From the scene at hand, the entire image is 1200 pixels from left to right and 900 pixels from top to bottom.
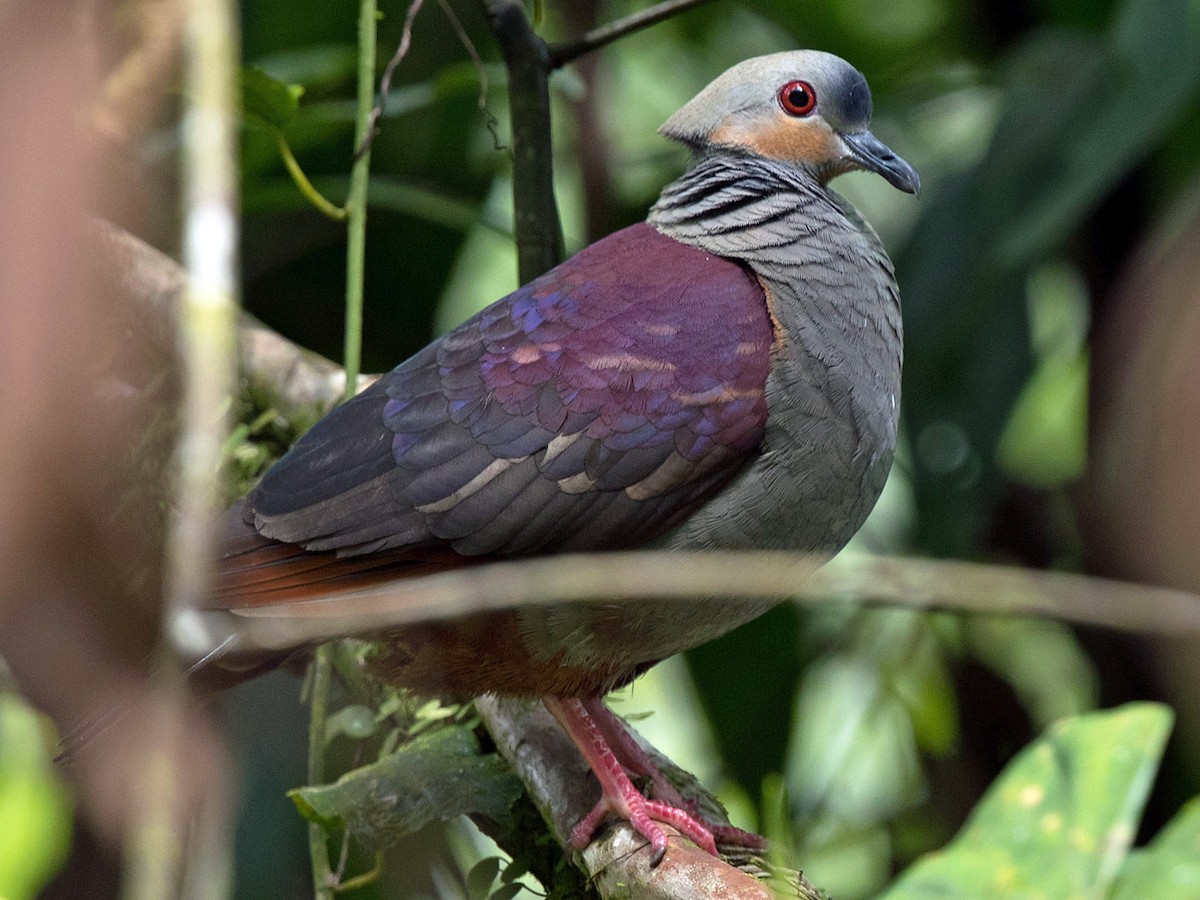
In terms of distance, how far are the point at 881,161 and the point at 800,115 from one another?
0.21 m

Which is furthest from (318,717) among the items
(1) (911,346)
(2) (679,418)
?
(1) (911,346)

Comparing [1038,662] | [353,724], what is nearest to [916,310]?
[1038,662]

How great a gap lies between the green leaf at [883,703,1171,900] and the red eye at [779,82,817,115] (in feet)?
4.95

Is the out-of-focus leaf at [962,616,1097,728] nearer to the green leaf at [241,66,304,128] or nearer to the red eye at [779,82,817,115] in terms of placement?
the red eye at [779,82,817,115]

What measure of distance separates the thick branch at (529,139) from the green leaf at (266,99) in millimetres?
488

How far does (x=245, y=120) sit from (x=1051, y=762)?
2315 millimetres

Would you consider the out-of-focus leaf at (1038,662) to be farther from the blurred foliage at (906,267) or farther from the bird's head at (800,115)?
the bird's head at (800,115)

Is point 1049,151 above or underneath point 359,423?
underneath

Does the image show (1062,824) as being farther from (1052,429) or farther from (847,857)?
(1052,429)

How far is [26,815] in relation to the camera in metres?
2.20

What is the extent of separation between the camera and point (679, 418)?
253 centimetres

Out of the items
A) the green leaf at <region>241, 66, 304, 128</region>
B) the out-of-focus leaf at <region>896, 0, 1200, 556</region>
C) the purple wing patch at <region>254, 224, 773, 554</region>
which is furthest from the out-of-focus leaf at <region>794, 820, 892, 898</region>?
the green leaf at <region>241, 66, 304, 128</region>

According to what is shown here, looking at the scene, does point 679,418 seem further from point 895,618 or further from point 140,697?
point 895,618

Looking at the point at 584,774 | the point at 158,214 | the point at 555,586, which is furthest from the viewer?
the point at 158,214
